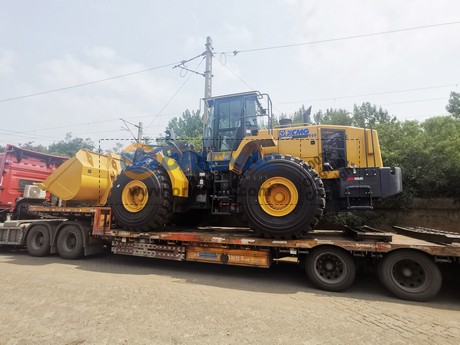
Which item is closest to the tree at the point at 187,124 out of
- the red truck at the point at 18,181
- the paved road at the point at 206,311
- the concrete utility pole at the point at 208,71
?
the concrete utility pole at the point at 208,71

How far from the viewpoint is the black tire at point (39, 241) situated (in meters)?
8.60

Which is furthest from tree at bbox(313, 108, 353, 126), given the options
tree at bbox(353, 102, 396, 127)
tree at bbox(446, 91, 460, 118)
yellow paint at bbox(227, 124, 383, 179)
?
yellow paint at bbox(227, 124, 383, 179)

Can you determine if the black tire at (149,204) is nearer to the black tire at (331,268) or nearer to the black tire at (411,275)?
the black tire at (331,268)

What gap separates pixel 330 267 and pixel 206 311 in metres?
2.82

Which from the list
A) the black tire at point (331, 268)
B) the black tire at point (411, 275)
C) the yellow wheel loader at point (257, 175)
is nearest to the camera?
the black tire at point (411, 275)

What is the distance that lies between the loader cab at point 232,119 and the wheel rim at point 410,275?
4474 mm

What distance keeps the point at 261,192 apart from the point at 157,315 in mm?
3192

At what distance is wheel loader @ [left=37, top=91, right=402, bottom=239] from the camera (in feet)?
19.0

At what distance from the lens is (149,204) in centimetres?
696

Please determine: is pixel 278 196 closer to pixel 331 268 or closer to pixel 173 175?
pixel 331 268

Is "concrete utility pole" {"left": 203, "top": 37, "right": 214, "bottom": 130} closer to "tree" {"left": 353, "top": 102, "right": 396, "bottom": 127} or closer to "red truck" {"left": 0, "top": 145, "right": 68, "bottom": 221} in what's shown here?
"red truck" {"left": 0, "top": 145, "right": 68, "bottom": 221}

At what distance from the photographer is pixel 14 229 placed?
9180 millimetres

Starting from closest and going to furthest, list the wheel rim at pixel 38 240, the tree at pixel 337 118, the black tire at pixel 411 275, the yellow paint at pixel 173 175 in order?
the black tire at pixel 411 275
the yellow paint at pixel 173 175
the wheel rim at pixel 38 240
the tree at pixel 337 118

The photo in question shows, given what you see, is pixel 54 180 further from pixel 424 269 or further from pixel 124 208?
pixel 424 269
